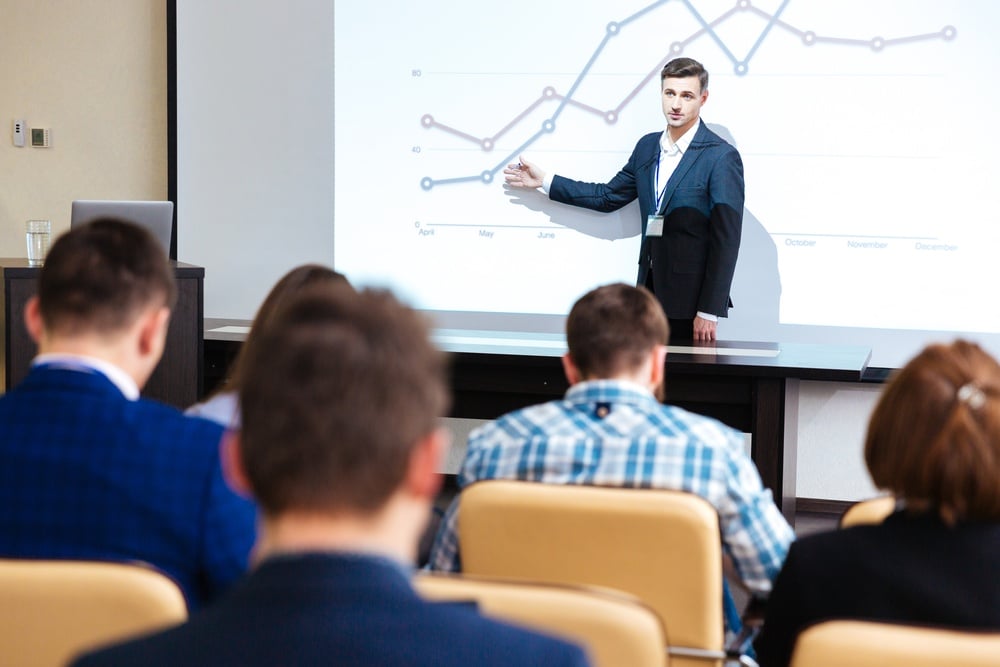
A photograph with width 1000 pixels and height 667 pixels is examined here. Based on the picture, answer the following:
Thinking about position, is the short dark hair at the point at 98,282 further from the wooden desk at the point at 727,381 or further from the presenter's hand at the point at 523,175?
the presenter's hand at the point at 523,175

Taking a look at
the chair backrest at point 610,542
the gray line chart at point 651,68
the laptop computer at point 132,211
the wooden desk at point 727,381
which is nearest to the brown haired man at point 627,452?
the chair backrest at point 610,542

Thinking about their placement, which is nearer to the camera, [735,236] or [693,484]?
[693,484]

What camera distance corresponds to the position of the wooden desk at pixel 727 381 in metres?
3.44

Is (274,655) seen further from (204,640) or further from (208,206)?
(208,206)

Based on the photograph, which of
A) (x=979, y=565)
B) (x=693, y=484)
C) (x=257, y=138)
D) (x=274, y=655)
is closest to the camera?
(x=274, y=655)

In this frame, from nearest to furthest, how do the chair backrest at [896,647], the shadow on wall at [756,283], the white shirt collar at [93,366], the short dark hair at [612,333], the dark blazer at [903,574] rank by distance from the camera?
1. the chair backrest at [896,647]
2. the dark blazer at [903,574]
3. the white shirt collar at [93,366]
4. the short dark hair at [612,333]
5. the shadow on wall at [756,283]

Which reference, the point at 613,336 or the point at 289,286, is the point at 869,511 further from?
the point at 289,286

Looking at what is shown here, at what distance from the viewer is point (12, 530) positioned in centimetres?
134

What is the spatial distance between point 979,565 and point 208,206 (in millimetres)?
4320

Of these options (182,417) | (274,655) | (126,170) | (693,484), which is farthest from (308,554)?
(126,170)

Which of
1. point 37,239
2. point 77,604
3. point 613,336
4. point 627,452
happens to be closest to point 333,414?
point 77,604

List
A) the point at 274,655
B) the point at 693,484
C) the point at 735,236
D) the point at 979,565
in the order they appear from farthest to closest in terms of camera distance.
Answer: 1. the point at 735,236
2. the point at 693,484
3. the point at 979,565
4. the point at 274,655

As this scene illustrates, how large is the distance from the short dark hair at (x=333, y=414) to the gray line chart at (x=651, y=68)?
3926 mm

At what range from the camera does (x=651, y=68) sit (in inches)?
177
